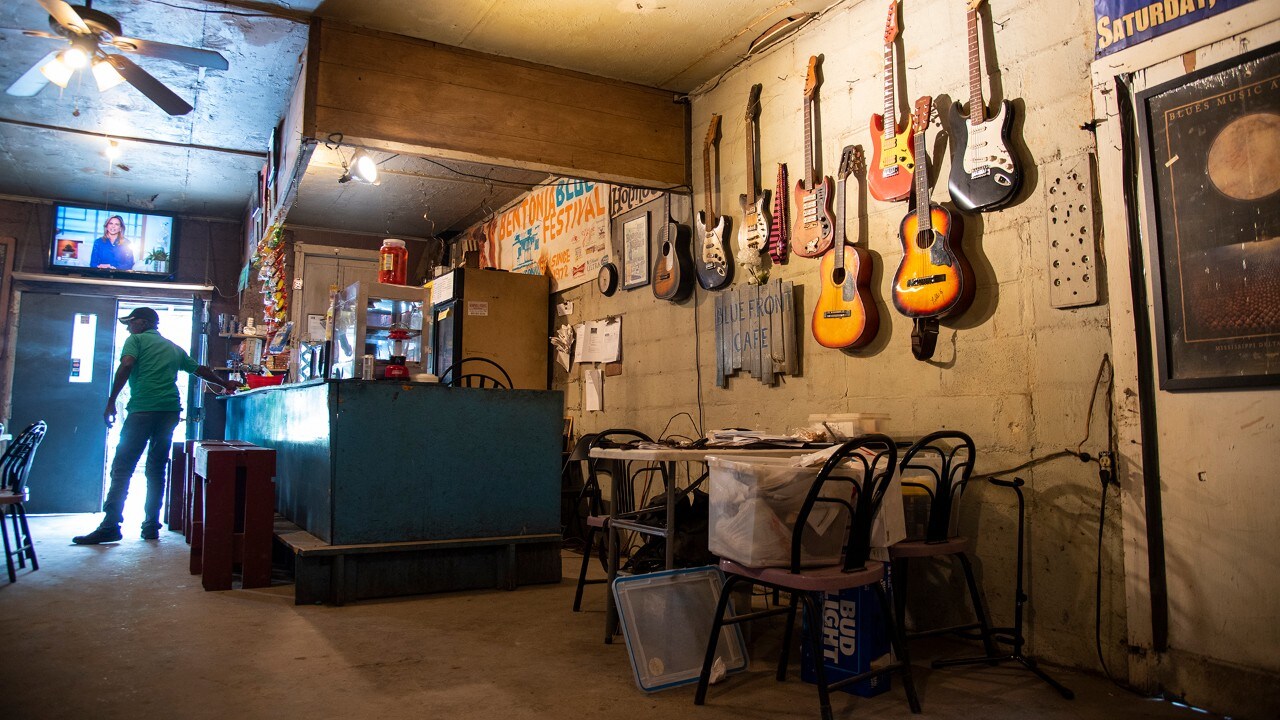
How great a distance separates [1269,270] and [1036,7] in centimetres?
128

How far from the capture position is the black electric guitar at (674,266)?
462 centimetres

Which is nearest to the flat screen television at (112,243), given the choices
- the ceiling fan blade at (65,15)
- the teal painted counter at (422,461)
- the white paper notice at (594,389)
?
the ceiling fan blade at (65,15)

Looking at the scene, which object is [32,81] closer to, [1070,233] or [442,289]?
[442,289]

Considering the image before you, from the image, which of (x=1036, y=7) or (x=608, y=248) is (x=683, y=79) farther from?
(x=1036, y=7)

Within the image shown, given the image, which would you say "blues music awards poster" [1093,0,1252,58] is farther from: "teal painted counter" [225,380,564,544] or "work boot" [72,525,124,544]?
"work boot" [72,525,124,544]

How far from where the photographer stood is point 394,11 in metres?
3.88

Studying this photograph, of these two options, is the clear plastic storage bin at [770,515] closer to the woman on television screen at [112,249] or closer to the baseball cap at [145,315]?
the baseball cap at [145,315]

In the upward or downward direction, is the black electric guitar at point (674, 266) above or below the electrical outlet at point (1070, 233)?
above

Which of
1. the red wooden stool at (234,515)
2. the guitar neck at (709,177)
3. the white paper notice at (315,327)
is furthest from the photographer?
the white paper notice at (315,327)

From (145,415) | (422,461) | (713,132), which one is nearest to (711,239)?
(713,132)

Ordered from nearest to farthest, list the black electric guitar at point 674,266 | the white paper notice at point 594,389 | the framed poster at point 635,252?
the black electric guitar at point 674,266 → the framed poster at point 635,252 → the white paper notice at point 594,389

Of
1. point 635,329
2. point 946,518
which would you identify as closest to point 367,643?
point 946,518

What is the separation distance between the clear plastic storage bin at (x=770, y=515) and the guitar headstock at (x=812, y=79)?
225cm

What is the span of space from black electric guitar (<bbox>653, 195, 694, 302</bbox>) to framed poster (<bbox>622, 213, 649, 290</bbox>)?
0.24 metres
